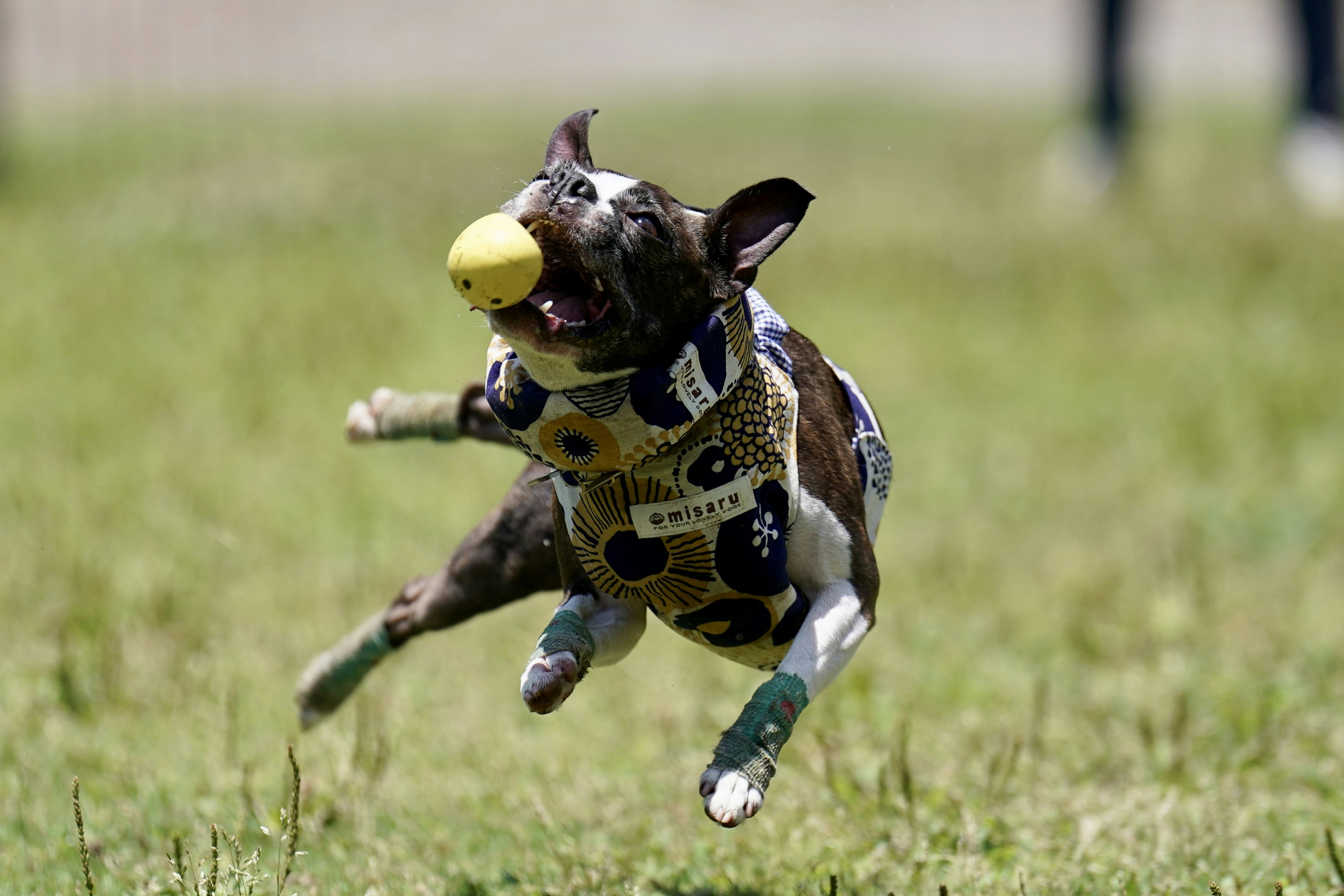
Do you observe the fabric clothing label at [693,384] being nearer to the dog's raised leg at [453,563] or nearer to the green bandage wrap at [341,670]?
the dog's raised leg at [453,563]

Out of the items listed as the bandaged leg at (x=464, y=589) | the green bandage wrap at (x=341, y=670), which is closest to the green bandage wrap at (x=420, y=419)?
the bandaged leg at (x=464, y=589)

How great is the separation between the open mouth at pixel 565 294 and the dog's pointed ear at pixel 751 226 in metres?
0.32

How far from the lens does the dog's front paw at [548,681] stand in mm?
3357

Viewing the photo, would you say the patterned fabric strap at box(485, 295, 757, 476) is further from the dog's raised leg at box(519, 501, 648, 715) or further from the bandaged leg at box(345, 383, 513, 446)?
the bandaged leg at box(345, 383, 513, 446)

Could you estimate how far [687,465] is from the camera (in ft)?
11.1

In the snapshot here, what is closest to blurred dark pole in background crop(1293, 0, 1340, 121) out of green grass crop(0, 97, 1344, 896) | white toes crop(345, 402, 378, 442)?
green grass crop(0, 97, 1344, 896)

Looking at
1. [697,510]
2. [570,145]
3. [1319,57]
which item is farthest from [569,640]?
[1319,57]

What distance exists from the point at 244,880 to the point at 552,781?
1477 millimetres

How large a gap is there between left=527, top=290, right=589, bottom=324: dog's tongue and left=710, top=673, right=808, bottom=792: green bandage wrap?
869 mm

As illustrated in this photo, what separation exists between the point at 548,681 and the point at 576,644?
167mm

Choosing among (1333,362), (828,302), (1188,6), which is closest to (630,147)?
(828,302)

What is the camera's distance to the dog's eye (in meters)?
Result: 3.24

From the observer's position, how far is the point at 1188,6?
4350 centimetres

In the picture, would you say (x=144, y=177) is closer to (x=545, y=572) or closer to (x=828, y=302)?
(x=828, y=302)
